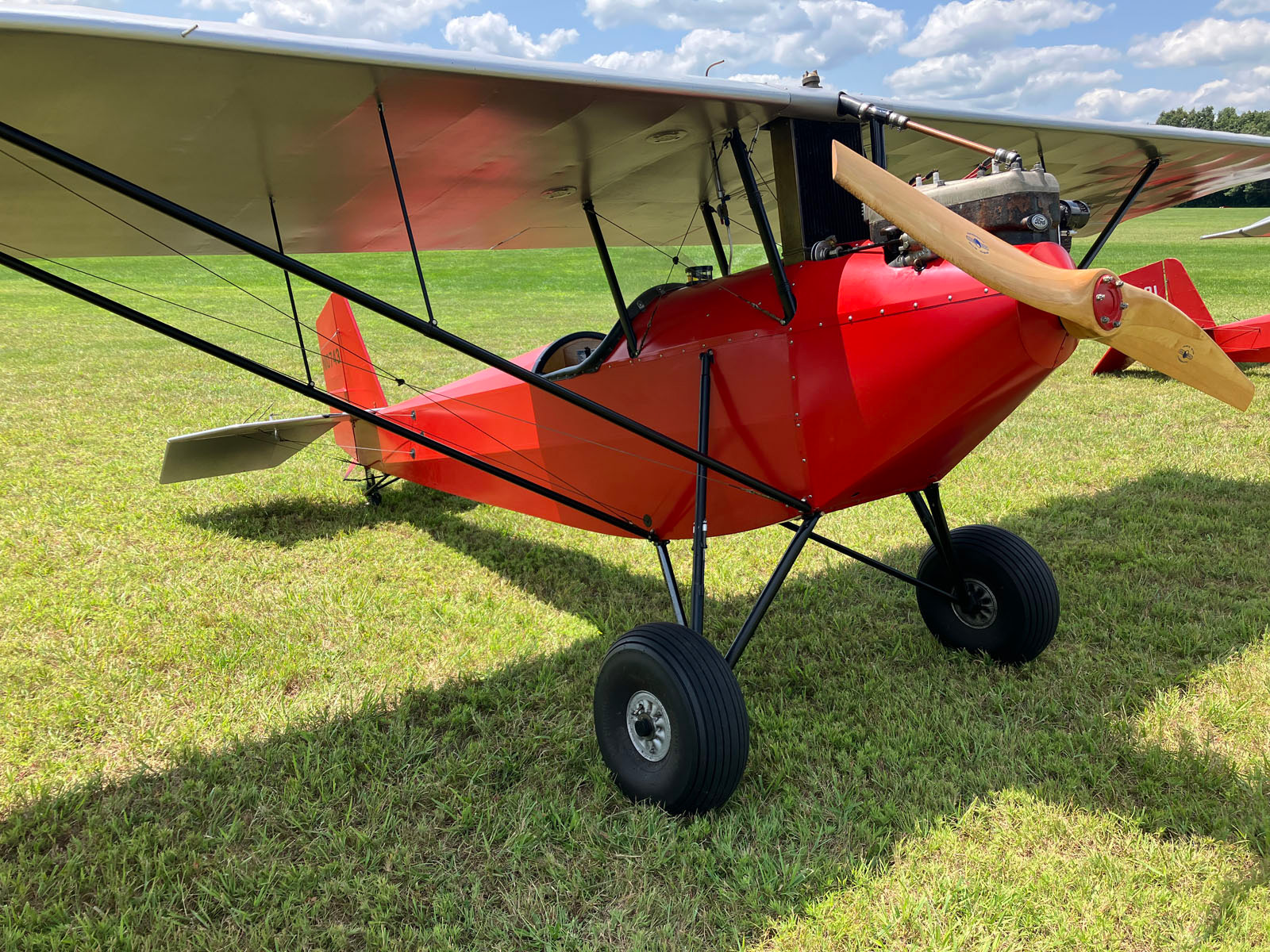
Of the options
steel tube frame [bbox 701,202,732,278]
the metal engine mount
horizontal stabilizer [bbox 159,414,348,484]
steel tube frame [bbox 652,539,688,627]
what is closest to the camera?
the metal engine mount

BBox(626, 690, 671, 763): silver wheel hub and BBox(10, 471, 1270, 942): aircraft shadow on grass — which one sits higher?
BBox(626, 690, 671, 763): silver wheel hub

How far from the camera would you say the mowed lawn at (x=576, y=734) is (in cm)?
243

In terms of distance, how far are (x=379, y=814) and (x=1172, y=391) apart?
32.3 feet

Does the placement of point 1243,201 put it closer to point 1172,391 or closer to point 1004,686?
point 1172,391

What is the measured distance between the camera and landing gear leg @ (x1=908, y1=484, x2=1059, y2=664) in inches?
145

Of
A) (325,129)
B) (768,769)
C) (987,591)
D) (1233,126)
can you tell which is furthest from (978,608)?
(1233,126)

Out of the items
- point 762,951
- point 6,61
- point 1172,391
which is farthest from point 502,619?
point 1172,391

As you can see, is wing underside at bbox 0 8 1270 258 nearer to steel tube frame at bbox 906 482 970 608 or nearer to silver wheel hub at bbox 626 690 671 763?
steel tube frame at bbox 906 482 970 608

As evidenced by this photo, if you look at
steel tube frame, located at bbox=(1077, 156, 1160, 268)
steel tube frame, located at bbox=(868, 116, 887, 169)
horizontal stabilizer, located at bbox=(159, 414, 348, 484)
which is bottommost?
horizontal stabilizer, located at bbox=(159, 414, 348, 484)

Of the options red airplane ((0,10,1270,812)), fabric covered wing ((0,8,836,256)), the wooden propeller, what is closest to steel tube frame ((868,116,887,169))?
red airplane ((0,10,1270,812))

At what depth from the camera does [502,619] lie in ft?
14.9

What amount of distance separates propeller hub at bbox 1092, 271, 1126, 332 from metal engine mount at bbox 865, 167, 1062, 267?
440 millimetres

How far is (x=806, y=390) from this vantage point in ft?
10.2

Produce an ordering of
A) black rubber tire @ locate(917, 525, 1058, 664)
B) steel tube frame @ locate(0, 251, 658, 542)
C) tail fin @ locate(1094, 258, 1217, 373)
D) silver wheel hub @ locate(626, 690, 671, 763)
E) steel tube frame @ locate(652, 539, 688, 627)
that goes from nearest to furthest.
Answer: steel tube frame @ locate(0, 251, 658, 542)
silver wheel hub @ locate(626, 690, 671, 763)
steel tube frame @ locate(652, 539, 688, 627)
black rubber tire @ locate(917, 525, 1058, 664)
tail fin @ locate(1094, 258, 1217, 373)
